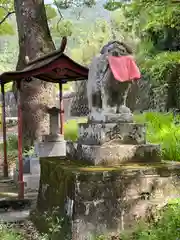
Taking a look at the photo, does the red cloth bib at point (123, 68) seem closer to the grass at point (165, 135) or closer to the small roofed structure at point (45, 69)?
the small roofed structure at point (45, 69)

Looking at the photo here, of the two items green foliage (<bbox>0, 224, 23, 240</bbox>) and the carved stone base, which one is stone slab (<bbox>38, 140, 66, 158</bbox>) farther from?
green foliage (<bbox>0, 224, 23, 240</bbox>)

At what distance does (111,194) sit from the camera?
18.7ft

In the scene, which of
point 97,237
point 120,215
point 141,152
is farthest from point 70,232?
point 141,152

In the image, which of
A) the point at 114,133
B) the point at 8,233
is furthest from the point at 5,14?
the point at 8,233

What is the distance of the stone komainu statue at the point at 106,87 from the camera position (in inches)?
248

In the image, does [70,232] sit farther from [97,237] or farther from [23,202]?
[23,202]

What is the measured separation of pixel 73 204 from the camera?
5598mm

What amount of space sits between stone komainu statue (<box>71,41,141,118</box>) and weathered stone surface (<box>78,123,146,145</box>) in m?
0.21

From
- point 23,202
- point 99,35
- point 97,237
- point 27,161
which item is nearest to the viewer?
point 97,237

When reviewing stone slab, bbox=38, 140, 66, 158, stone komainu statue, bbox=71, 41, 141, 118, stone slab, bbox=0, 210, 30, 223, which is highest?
stone komainu statue, bbox=71, 41, 141, 118

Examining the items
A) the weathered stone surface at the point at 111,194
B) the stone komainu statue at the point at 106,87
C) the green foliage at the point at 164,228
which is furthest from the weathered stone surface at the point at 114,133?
the green foliage at the point at 164,228

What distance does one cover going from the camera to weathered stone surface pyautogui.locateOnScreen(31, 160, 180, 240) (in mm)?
5570

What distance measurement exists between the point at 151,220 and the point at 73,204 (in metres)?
1.19

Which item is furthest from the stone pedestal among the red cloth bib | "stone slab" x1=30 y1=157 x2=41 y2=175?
"stone slab" x1=30 y1=157 x2=41 y2=175
